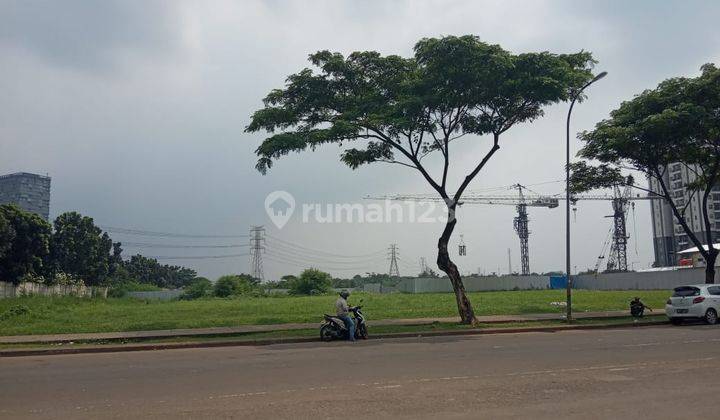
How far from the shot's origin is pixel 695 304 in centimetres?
2245

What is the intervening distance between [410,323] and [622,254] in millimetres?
113636

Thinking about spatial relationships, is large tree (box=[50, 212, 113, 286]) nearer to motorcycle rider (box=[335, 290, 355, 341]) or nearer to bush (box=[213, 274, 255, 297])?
bush (box=[213, 274, 255, 297])

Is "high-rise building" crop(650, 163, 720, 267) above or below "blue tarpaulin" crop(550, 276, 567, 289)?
above

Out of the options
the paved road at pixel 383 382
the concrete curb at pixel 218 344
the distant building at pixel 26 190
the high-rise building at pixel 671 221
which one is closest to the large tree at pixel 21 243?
the concrete curb at pixel 218 344

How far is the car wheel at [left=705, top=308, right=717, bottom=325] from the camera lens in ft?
73.7

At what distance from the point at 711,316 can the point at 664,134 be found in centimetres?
787

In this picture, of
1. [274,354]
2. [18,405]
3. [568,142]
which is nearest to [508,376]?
[274,354]

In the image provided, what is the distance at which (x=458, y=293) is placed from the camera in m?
22.6

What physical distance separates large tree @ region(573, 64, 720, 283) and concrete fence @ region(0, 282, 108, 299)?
143ft

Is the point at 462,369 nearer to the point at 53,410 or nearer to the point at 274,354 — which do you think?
the point at 274,354

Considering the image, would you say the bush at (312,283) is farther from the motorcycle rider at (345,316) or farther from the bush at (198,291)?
the motorcycle rider at (345,316)

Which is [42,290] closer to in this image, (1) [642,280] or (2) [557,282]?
(1) [642,280]

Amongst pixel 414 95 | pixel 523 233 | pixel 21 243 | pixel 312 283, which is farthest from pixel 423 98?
pixel 523 233

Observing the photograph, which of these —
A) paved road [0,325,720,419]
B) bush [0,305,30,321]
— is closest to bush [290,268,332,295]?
bush [0,305,30,321]
